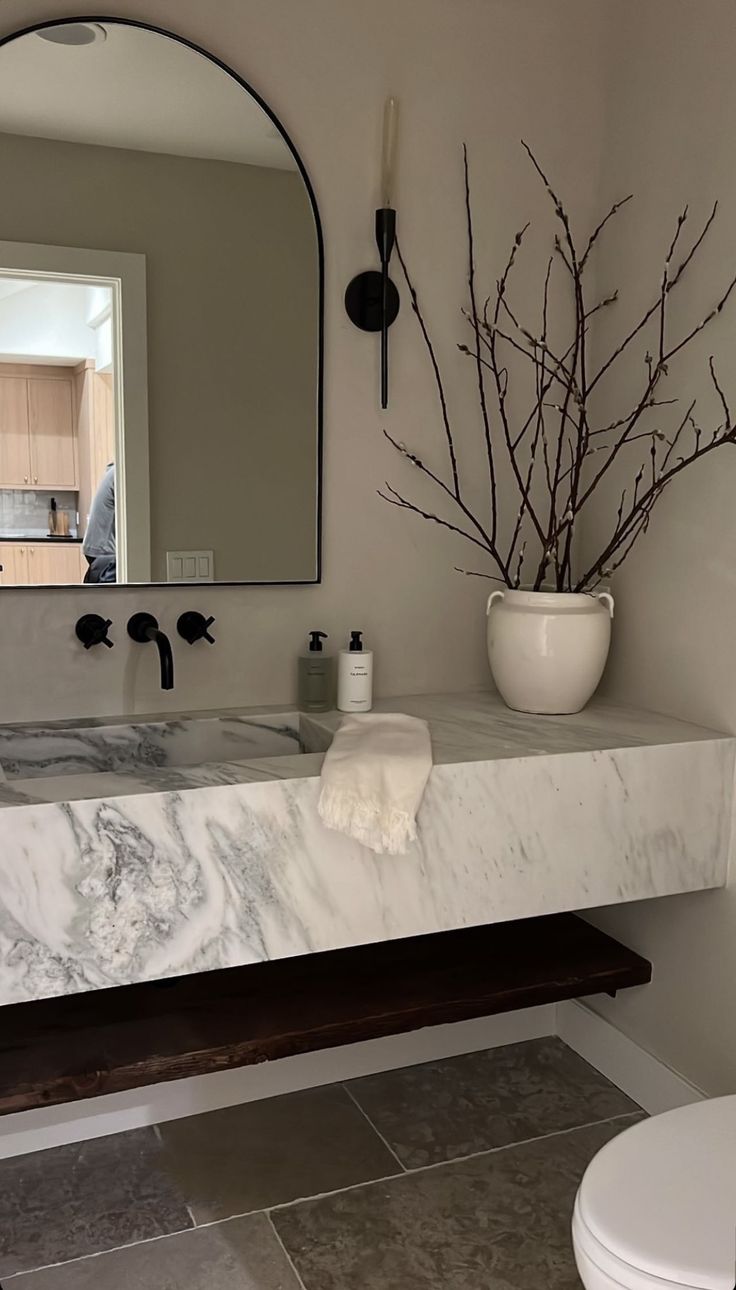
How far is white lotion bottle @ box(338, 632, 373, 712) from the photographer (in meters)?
1.93

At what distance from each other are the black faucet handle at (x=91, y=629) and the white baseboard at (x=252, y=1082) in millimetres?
836

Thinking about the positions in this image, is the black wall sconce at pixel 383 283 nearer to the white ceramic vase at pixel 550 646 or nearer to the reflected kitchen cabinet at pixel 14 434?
the white ceramic vase at pixel 550 646

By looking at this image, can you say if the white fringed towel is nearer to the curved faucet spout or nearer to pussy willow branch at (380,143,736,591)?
the curved faucet spout

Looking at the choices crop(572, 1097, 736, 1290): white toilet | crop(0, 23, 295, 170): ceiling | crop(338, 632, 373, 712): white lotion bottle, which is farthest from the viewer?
crop(338, 632, 373, 712): white lotion bottle

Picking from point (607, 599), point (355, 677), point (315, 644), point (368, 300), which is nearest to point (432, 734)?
point (355, 677)

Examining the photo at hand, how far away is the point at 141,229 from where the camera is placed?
1.81m

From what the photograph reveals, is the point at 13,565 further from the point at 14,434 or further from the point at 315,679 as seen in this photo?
the point at 315,679

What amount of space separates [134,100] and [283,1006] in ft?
5.15

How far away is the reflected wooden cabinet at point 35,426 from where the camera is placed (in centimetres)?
175

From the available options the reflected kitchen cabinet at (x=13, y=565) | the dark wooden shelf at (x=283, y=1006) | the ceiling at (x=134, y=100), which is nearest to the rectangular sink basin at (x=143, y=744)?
the reflected kitchen cabinet at (x=13, y=565)

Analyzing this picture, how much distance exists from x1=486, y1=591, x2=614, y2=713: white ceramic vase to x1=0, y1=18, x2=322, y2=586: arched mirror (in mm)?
400

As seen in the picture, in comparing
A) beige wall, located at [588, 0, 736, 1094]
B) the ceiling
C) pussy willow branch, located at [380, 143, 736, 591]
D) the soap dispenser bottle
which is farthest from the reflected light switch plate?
beige wall, located at [588, 0, 736, 1094]

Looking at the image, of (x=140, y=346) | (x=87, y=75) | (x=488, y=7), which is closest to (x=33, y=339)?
(x=140, y=346)

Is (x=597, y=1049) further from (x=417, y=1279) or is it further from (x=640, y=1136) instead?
(x=640, y=1136)
